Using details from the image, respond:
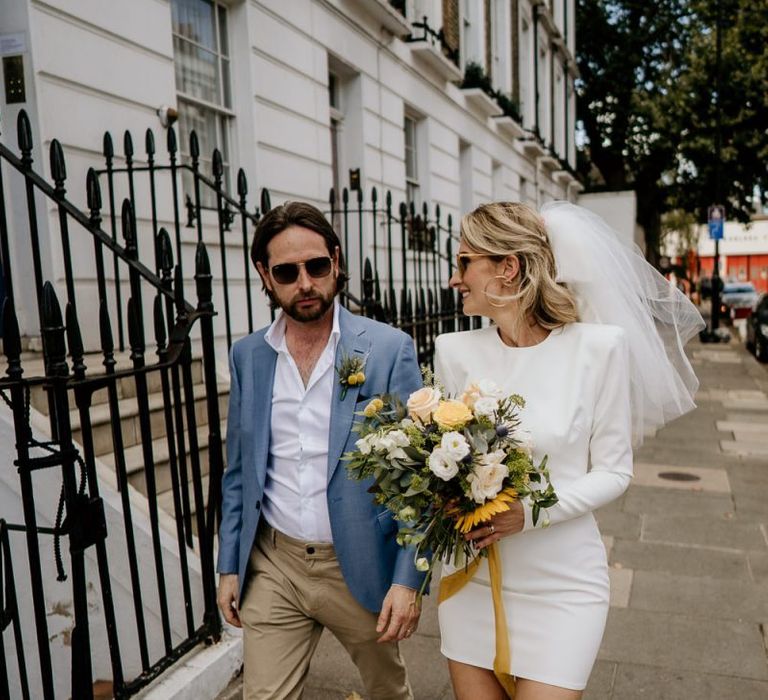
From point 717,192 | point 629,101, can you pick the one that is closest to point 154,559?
point 717,192

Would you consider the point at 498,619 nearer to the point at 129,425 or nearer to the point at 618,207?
the point at 129,425

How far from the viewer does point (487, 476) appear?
1886 millimetres

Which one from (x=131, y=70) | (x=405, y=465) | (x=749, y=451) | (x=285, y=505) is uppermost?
(x=131, y=70)

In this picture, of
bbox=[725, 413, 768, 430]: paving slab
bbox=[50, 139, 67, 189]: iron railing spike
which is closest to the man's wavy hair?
bbox=[50, 139, 67, 189]: iron railing spike

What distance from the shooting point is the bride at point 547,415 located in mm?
2170

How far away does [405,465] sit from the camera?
6.37ft

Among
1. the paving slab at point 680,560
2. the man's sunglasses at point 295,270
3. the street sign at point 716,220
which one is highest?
the street sign at point 716,220

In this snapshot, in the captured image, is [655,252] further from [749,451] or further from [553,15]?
[749,451]

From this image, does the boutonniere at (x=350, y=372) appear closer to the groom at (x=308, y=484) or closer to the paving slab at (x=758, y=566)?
the groom at (x=308, y=484)

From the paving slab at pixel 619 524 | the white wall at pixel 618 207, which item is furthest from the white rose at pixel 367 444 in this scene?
the white wall at pixel 618 207

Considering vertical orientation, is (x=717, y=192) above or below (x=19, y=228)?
above

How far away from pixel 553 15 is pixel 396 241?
555 inches

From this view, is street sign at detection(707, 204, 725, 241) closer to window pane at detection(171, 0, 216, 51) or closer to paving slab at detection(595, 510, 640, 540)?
paving slab at detection(595, 510, 640, 540)

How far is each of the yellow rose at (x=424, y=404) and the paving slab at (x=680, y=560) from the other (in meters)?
3.44
